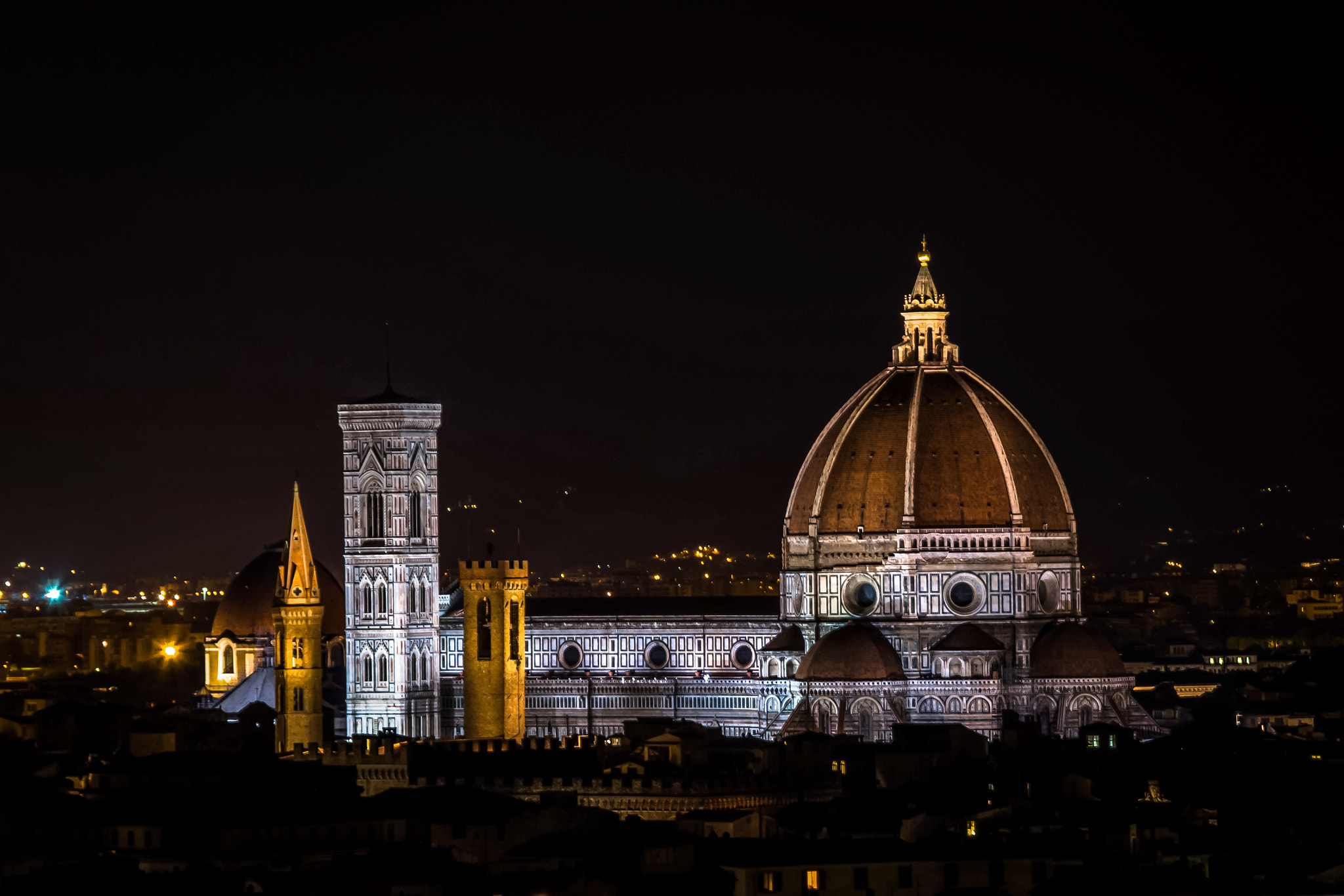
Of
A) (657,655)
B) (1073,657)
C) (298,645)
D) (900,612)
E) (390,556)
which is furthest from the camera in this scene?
(657,655)

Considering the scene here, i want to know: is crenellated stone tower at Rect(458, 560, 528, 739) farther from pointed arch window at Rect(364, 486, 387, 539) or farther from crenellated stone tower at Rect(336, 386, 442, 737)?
pointed arch window at Rect(364, 486, 387, 539)

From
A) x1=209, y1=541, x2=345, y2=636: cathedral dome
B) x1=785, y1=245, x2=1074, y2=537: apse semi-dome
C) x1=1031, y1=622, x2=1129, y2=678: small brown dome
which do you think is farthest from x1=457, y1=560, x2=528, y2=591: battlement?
x1=209, y1=541, x2=345, y2=636: cathedral dome

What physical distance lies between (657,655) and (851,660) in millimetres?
10973

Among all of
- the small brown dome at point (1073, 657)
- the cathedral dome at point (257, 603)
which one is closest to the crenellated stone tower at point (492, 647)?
the small brown dome at point (1073, 657)

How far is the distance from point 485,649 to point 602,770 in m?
26.2

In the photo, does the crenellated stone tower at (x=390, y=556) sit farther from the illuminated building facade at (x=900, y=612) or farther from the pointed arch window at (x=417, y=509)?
the illuminated building facade at (x=900, y=612)

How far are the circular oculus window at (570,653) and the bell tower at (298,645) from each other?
35.7 ft

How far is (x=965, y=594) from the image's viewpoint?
137000mm

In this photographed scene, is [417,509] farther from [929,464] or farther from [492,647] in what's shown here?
[929,464]

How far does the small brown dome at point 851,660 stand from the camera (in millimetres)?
131250

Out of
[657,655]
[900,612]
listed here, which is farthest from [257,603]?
[900,612]

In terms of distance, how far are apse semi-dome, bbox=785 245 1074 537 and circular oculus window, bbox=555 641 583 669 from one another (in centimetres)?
854

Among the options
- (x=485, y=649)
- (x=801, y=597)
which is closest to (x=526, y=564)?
(x=485, y=649)

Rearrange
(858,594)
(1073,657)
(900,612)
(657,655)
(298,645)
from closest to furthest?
(298,645), (1073,657), (900,612), (858,594), (657,655)
